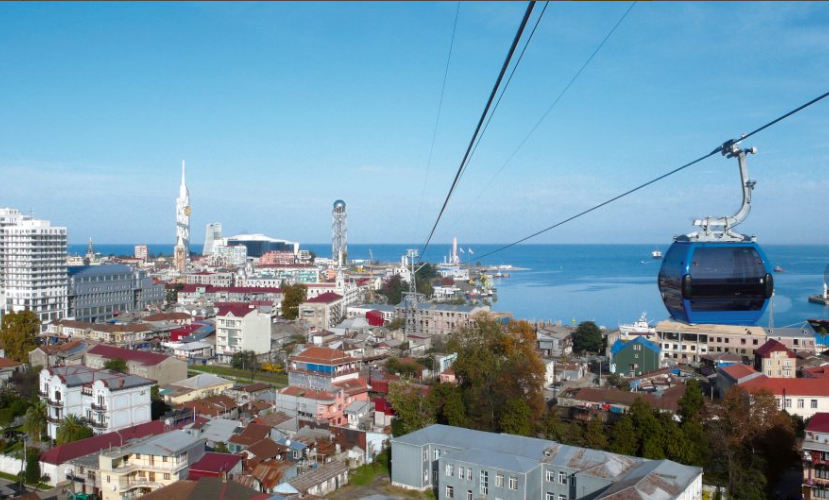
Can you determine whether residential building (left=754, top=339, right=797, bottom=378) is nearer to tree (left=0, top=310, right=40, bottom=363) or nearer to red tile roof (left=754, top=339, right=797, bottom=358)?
red tile roof (left=754, top=339, right=797, bottom=358)

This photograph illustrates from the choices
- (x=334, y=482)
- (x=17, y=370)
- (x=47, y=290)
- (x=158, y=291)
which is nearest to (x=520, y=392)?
(x=334, y=482)

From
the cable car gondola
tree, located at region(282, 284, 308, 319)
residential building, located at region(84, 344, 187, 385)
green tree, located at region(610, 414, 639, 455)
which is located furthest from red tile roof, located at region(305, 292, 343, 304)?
the cable car gondola

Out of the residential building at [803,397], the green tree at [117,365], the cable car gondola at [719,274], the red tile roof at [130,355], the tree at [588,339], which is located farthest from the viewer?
the tree at [588,339]

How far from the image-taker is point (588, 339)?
1264cm

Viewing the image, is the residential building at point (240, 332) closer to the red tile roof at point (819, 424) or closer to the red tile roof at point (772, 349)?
the red tile roof at point (772, 349)

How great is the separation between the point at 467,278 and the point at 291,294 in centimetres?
1622

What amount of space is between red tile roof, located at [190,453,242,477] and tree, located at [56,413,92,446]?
5.76 ft

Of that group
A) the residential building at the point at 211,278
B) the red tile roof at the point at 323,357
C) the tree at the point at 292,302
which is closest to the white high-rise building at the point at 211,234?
the residential building at the point at 211,278

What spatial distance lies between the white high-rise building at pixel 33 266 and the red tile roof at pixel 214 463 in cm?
A: 1063

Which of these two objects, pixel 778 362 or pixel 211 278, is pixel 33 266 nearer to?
pixel 211 278

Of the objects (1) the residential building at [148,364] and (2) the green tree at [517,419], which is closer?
(2) the green tree at [517,419]

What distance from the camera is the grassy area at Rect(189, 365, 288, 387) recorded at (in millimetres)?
10038

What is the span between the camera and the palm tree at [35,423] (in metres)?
6.95

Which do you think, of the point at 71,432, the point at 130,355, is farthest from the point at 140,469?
the point at 130,355
